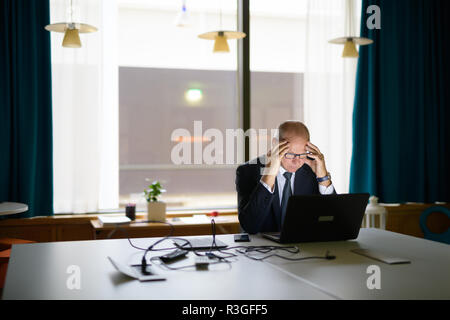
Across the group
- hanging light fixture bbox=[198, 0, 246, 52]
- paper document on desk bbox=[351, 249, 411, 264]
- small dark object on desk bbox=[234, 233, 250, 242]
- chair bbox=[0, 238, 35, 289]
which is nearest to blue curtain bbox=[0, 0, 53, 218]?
chair bbox=[0, 238, 35, 289]

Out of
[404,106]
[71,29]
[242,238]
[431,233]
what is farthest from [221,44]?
[431,233]

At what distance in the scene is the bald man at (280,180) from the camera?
7.81 feet

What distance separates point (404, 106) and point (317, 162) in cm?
246

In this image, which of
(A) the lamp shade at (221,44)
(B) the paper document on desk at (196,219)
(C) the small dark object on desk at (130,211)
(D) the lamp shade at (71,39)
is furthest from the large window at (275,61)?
(D) the lamp shade at (71,39)

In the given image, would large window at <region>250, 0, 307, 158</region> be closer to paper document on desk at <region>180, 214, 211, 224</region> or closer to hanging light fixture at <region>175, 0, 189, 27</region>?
hanging light fixture at <region>175, 0, 189, 27</region>

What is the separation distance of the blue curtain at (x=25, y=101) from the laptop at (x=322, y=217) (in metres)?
2.28

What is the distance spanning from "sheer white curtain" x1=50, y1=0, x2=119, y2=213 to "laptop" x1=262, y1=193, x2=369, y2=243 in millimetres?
2193

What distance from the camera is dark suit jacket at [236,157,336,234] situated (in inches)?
95.0

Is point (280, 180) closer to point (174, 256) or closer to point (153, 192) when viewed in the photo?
point (174, 256)

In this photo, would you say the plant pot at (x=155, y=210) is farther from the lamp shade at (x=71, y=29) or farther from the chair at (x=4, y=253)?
the lamp shade at (x=71, y=29)

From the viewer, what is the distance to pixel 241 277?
1591 mm

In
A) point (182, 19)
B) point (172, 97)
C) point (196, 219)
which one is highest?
point (182, 19)

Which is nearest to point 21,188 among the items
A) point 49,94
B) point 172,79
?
point 49,94

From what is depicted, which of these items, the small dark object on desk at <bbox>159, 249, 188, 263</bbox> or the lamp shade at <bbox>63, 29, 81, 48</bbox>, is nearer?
the small dark object on desk at <bbox>159, 249, 188, 263</bbox>
